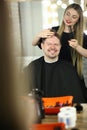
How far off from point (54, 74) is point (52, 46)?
0.28 meters

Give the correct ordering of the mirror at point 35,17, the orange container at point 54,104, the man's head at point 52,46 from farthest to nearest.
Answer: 1. the mirror at point 35,17
2. the man's head at point 52,46
3. the orange container at point 54,104

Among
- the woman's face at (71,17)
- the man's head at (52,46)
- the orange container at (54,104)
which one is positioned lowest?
the orange container at (54,104)

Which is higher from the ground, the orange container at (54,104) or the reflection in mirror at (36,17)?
the reflection in mirror at (36,17)

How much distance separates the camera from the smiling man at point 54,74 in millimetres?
2182

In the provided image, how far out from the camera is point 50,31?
2.28 metres

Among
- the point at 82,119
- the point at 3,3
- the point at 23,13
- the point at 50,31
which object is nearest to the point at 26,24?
the point at 23,13

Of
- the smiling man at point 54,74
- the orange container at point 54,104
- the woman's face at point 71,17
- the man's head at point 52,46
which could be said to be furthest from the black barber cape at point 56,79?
the orange container at point 54,104

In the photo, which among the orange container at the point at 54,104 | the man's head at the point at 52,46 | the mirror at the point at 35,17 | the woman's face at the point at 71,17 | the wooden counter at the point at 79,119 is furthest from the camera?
the mirror at the point at 35,17

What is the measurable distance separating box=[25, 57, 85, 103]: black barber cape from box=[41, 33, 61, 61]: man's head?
0.12 meters

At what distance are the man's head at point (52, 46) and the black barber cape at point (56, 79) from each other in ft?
0.41

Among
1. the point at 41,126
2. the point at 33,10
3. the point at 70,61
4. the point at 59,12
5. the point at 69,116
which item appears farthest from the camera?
the point at 33,10

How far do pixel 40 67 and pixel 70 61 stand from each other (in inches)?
11.8

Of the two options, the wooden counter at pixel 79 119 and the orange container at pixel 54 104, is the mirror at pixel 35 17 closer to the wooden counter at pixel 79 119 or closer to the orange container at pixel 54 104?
the orange container at pixel 54 104

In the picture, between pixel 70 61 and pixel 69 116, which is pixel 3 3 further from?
pixel 70 61
